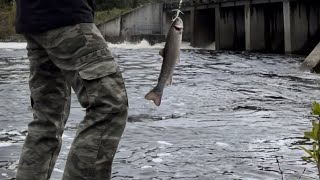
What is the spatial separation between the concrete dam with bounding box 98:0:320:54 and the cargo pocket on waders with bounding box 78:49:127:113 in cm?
2834

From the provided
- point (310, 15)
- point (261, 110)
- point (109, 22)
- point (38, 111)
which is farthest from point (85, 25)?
point (109, 22)

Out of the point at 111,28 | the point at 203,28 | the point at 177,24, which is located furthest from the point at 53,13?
the point at 111,28

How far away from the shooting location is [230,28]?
131ft

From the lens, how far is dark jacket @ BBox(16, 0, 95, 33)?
2910 mm

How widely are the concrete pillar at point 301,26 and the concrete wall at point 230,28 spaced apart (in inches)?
321

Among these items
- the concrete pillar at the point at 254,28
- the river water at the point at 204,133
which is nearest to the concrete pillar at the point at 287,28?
the concrete pillar at the point at 254,28

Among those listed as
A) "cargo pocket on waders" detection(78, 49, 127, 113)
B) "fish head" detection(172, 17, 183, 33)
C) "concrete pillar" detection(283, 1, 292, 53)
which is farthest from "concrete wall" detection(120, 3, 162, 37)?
"cargo pocket on waders" detection(78, 49, 127, 113)

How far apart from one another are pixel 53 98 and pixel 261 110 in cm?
591

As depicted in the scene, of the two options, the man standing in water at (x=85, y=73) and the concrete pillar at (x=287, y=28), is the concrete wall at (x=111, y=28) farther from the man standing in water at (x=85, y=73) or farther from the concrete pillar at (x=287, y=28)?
the man standing in water at (x=85, y=73)

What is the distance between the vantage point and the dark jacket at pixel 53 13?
9.55 feet

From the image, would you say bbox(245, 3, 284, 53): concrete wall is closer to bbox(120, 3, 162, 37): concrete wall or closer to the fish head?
bbox(120, 3, 162, 37): concrete wall

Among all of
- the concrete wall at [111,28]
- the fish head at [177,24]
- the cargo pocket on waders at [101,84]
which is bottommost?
the concrete wall at [111,28]

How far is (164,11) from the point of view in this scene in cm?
5316

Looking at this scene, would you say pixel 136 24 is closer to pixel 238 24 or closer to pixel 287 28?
pixel 238 24
